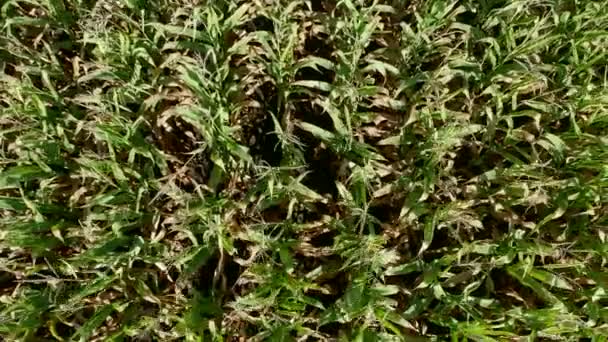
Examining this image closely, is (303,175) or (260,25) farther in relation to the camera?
(260,25)

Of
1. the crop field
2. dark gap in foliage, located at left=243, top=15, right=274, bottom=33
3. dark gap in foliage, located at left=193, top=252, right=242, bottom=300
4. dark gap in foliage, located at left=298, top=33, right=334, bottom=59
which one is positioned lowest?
dark gap in foliage, located at left=193, top=252, right=242, bottom=300

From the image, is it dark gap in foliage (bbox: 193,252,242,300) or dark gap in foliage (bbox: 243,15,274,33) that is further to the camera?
dark gap in foliage (bbox: 243,15,274,33)

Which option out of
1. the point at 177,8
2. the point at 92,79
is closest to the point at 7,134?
the point at 92,79

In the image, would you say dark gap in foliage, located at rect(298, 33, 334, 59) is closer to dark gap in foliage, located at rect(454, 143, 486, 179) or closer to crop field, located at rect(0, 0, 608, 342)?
crop field, located at rect(0, 0, 608, 342)

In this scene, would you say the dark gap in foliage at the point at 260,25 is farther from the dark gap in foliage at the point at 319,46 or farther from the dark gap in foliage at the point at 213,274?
the dark gap in foliage at the point at 213,274

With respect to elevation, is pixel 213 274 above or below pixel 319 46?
below

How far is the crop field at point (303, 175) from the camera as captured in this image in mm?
1484

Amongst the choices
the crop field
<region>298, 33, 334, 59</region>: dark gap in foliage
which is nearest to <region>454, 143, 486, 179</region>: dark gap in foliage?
the crop field

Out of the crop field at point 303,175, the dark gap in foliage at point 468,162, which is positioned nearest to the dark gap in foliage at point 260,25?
the crop field at point 303,175

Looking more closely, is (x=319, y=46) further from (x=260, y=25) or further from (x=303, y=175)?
(x=303, y=175)

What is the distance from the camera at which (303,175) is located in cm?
147

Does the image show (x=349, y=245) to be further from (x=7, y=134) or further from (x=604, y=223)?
(x=7, y=134)

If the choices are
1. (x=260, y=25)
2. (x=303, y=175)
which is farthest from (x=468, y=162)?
(x=260, y=25)

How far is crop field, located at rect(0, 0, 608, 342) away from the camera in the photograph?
1.48 metres
